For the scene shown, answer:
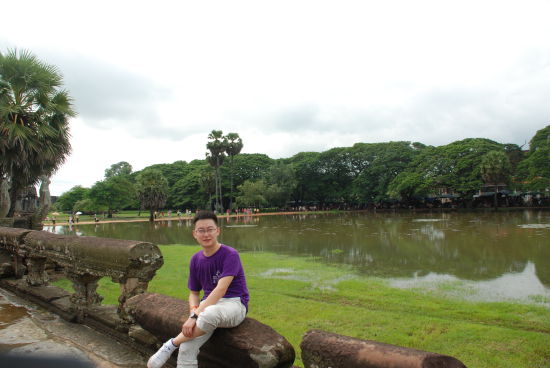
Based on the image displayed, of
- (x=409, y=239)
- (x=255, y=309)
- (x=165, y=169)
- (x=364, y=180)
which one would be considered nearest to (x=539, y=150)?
(x=364, y=180)

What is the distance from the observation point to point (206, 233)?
104 inches

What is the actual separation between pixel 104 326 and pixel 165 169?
8091 centimetres

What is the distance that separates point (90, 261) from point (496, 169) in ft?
146

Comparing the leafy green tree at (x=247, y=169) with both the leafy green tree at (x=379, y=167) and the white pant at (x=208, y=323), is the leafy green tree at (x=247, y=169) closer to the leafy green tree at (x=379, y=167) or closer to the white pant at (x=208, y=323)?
the leafy green tree at (x=379, y=167)

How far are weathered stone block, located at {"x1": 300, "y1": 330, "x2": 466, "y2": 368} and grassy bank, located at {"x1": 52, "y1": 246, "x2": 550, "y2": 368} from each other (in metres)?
2.98

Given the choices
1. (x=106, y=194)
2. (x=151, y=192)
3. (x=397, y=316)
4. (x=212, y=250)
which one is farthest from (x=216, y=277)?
(x=106, y=194)

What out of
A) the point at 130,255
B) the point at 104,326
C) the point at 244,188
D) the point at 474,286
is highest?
the point at 244,188

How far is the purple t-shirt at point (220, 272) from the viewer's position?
102 inches

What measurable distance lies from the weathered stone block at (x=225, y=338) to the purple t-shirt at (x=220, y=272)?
0.67ft

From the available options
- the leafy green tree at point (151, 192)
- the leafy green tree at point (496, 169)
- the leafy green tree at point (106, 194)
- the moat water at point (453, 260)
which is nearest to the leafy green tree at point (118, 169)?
the leafy green tree at point (106, 194)

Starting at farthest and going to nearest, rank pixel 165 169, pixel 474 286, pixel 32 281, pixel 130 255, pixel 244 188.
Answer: pixel 165 169 → pixel 244 188 → pixel 474 286 → pixel 32 281 → pixel 130 255

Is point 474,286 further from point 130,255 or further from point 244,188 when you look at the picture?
point 244,188

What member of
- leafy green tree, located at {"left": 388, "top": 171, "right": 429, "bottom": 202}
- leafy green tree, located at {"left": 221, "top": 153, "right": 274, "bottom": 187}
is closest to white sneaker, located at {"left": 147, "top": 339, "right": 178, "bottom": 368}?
leafy green tree, located at {"left": 388, "top": 171, "right": 429, "bottom": 202}

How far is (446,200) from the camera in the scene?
185 ft
